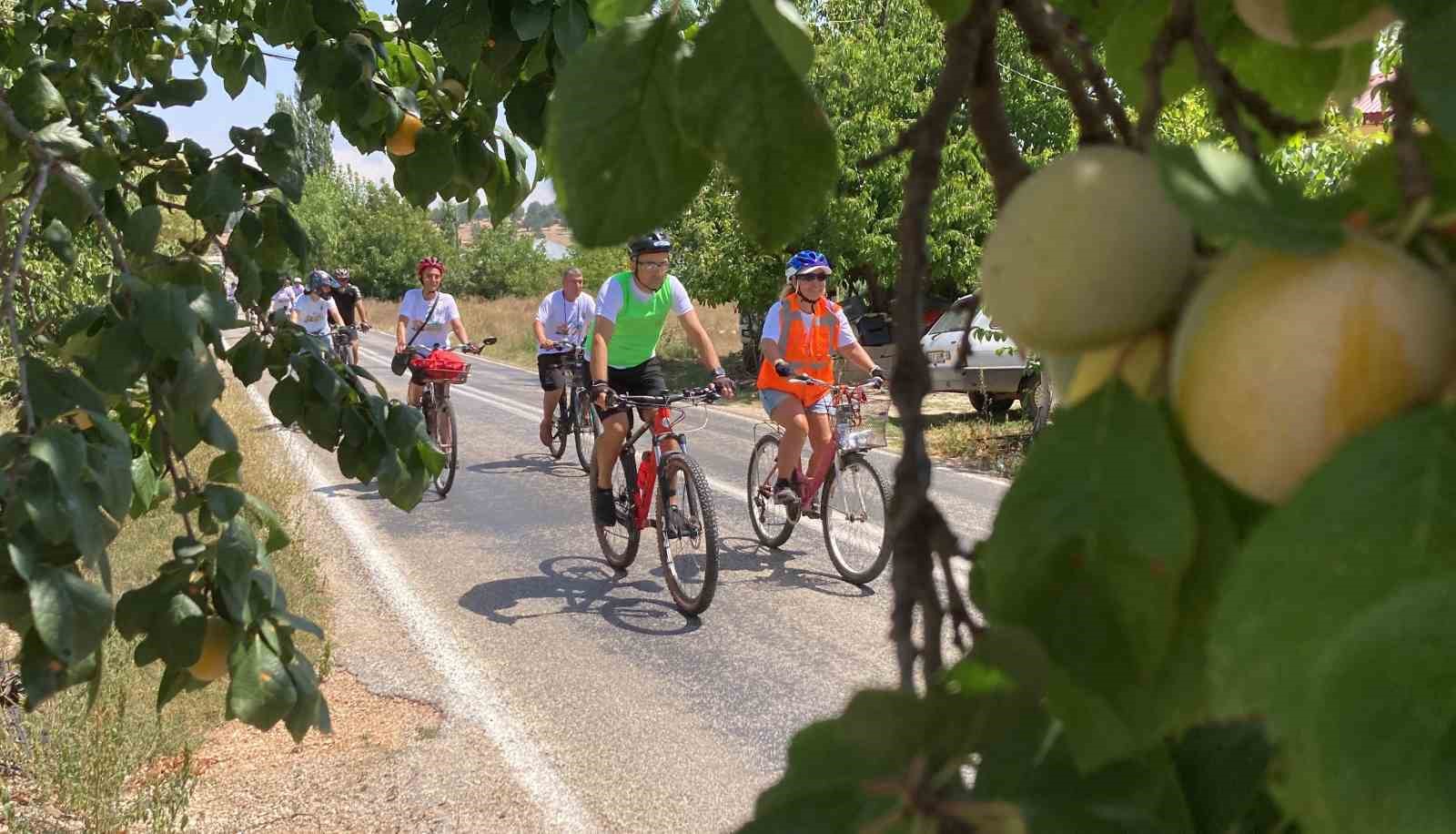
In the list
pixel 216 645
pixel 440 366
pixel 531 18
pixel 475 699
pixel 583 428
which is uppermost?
pixel 531 18

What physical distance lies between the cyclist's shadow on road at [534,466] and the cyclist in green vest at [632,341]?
9.06ft

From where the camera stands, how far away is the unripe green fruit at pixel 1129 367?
37cm

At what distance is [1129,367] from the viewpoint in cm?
38

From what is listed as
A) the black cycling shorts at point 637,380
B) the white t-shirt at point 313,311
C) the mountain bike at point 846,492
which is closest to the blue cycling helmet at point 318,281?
the white t-shirt at point 313,311

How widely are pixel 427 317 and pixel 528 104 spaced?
7.11 m

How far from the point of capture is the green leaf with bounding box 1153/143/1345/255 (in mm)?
318

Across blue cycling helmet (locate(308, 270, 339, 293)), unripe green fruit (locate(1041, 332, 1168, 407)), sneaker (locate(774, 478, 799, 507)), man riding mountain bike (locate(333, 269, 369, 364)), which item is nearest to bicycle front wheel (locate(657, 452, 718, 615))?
sneaker (locate(774, 478, 799, 507))

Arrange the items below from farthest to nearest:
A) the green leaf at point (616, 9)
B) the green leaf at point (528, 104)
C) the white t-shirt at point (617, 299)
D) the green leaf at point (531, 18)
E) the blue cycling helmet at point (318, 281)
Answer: the blue cycling helmet at point (318, 281) < the white t-shirt at point (617, 299) < the green leaf at point (528, 104) < the green leaf at point (531, 18) < the green leaf at point (616, 9)

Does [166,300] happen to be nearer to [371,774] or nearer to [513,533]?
[371,774]

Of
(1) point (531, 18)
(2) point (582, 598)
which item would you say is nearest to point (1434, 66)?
(1) point (531, 18)

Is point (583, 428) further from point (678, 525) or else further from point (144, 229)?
point (144, 229)

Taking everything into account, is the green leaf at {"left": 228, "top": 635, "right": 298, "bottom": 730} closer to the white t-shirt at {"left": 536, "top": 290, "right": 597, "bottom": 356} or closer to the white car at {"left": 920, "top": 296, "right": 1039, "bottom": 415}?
the white t-shirt at {"left": 536, "top": 290, "right": 597, "bottom": 356}

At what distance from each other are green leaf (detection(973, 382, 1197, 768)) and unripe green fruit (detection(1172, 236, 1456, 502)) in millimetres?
23

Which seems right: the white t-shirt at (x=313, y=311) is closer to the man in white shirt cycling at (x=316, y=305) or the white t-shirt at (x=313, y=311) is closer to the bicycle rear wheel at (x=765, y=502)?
the man in white shirt cycling at (x=316, y=305)
